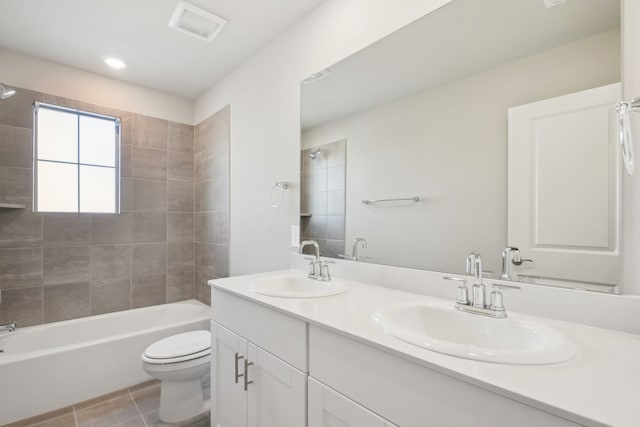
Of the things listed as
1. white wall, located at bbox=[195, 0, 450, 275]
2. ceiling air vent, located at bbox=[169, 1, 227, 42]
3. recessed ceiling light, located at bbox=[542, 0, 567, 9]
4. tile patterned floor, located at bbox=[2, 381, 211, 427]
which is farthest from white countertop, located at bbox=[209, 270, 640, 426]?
ceiling air vent, located at bbox=[169, 1, 227, 42]

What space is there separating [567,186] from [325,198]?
1113 mm

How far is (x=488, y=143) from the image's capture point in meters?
1.13

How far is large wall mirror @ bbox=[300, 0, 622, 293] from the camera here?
925 mm

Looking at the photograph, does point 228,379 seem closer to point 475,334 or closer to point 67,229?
point 475,334

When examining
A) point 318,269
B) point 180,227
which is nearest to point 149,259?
point 180,227

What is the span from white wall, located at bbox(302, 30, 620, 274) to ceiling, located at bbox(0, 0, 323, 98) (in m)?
1.02

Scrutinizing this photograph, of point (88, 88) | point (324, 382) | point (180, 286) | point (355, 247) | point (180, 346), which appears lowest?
point (180, 346)

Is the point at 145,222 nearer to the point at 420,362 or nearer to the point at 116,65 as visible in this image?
the point at 116,65

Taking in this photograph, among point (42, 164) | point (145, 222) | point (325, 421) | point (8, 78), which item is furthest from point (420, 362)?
point (8, 78)

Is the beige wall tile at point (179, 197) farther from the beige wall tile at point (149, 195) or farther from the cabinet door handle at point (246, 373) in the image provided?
the cabinet door handle at point (246, 373)

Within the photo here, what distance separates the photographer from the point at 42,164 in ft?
8.09

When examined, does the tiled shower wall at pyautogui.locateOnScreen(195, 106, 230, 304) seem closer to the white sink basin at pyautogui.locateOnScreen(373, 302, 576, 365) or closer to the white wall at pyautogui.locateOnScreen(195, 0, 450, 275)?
the white wall at pyautogui.locateOnScreen(195, 0, 450, 275)

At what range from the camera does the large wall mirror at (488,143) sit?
0.92 m

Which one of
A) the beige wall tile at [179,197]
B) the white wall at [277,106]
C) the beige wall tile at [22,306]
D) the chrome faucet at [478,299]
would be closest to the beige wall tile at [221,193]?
the white wall at [277,106]
